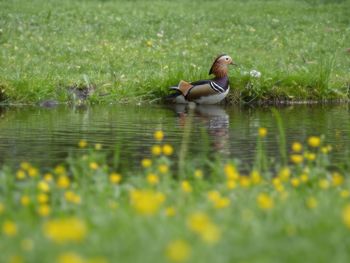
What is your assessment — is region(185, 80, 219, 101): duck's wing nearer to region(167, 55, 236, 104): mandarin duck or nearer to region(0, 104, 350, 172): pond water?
region(167, 55, 236, 104): mandarin duck

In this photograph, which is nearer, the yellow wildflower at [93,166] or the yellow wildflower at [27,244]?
the yellow wildflower at [27,244]

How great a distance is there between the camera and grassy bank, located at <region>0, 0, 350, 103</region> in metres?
15.5

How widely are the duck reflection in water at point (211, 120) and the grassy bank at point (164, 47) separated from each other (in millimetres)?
790

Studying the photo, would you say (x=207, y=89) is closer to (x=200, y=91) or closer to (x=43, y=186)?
(x=200, y=91)

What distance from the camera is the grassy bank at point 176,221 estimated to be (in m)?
4.05

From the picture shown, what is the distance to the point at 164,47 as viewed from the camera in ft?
63.2

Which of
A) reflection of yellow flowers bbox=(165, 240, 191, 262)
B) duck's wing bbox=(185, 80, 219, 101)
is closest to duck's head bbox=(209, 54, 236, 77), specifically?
duck's wing bbox=(185, 80, 219, 101)

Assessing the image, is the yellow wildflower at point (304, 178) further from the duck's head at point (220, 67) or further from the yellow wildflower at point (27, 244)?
the duck's head at point (220, 67)

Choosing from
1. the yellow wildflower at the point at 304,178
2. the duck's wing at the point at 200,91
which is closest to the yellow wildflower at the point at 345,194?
the yellow wildflower at the point at 304,178

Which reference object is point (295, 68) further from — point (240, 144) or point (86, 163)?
point (86, 163)

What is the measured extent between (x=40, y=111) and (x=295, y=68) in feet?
17.6

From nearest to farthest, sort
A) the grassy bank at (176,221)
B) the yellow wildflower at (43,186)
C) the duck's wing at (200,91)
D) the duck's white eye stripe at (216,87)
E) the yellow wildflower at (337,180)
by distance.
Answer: the grassy bank at (176,221)
the yellow wildflower at (337,180)
the yellow wildflower at (43,186)
the duck's white eye stripe at (216,87)
the duck's wing at (200,91)

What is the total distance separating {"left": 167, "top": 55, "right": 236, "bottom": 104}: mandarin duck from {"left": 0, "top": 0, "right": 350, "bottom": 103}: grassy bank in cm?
47

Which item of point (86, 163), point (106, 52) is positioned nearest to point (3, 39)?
point (106, 52)
